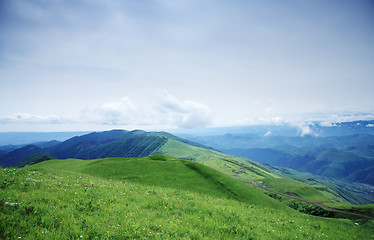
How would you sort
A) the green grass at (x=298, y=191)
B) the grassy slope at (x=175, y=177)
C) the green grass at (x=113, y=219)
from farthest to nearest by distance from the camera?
the green grass at (x=298, y=191) → the grassy slope at (x=175, y=177) → the green grass at (x=113, y=219)

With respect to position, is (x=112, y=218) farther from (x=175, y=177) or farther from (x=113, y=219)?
(x=175, y=177)

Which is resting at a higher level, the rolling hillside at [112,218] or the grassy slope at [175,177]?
the rolling hillside at [112,218]

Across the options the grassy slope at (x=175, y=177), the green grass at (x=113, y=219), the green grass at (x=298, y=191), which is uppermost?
the green grass at (x=113, y=219)

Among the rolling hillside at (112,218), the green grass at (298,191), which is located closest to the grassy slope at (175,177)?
the rolling hillside at (112,218)

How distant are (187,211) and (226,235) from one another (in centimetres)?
430

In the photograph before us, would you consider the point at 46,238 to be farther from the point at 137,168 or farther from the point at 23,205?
the point at 137,168

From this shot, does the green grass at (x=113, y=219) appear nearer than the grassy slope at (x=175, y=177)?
Yes

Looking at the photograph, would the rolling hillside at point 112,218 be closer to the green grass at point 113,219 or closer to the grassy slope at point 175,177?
the green grass at point 113,219

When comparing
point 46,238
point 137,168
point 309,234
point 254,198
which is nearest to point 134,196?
point 46,238

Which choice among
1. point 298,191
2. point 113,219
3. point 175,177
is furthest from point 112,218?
point 298,191

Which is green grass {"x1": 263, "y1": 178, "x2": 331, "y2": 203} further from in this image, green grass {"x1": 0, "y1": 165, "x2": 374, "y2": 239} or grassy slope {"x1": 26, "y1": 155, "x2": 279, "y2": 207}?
green grass {"x1": 0, "y1": 165, "x2": 374, "y2": 239}

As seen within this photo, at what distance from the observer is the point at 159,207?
15.1 m

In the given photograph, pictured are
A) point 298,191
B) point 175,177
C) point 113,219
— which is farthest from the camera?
point 298,191

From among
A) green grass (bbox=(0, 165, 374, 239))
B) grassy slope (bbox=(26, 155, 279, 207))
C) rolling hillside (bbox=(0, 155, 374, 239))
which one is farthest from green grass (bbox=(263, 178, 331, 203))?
green grass (bbox=(0, 165, 374, 239))
